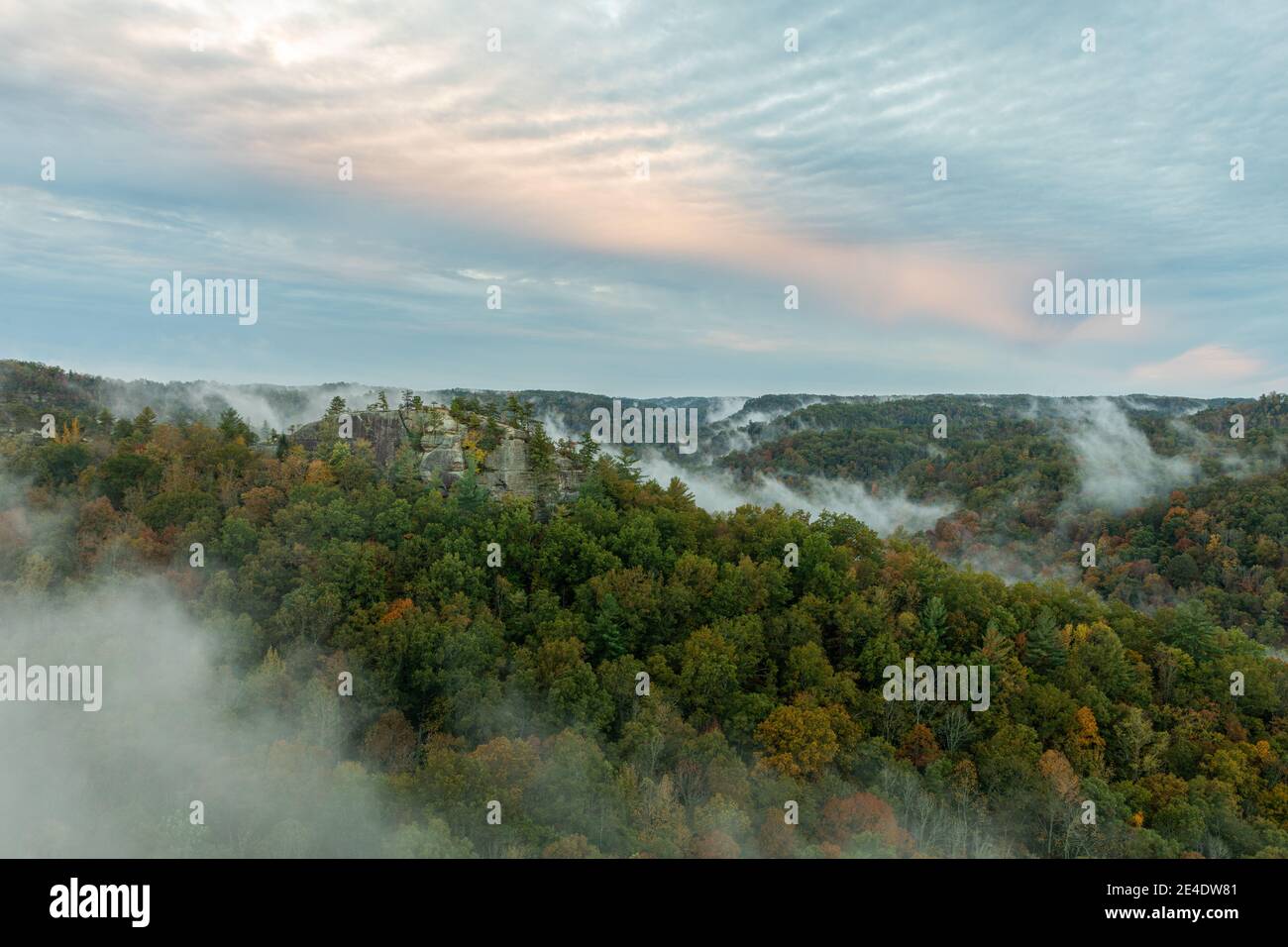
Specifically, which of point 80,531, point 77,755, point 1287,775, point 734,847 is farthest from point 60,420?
point 1287,775

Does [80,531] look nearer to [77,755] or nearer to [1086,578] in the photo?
[77,755]

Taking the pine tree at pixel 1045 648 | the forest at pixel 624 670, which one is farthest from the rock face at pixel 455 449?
the pine tree at pixel 1045 648

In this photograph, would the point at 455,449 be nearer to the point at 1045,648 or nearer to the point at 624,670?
the point at 624,670

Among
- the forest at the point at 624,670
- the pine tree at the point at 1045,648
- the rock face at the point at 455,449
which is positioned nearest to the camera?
the forest at the point at 624,670

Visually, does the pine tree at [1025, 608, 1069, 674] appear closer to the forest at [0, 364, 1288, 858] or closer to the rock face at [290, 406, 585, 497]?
the forest at [0, 364, 1288, 858]

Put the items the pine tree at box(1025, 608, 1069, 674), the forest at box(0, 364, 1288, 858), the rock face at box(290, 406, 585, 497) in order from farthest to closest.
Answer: the rock face at box(290, 406, 585, 497) < the pine tree at box(1025, 608, 1069, 674) < the forest at box(0, 364, 1288, 858)

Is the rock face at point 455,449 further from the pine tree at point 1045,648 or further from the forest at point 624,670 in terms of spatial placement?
the pine tree at point 1045,648

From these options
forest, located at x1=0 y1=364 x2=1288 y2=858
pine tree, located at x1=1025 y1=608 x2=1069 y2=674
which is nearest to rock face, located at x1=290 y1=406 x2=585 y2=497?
forest, located at x1=0 y1=364 x2=1288 y2=858
